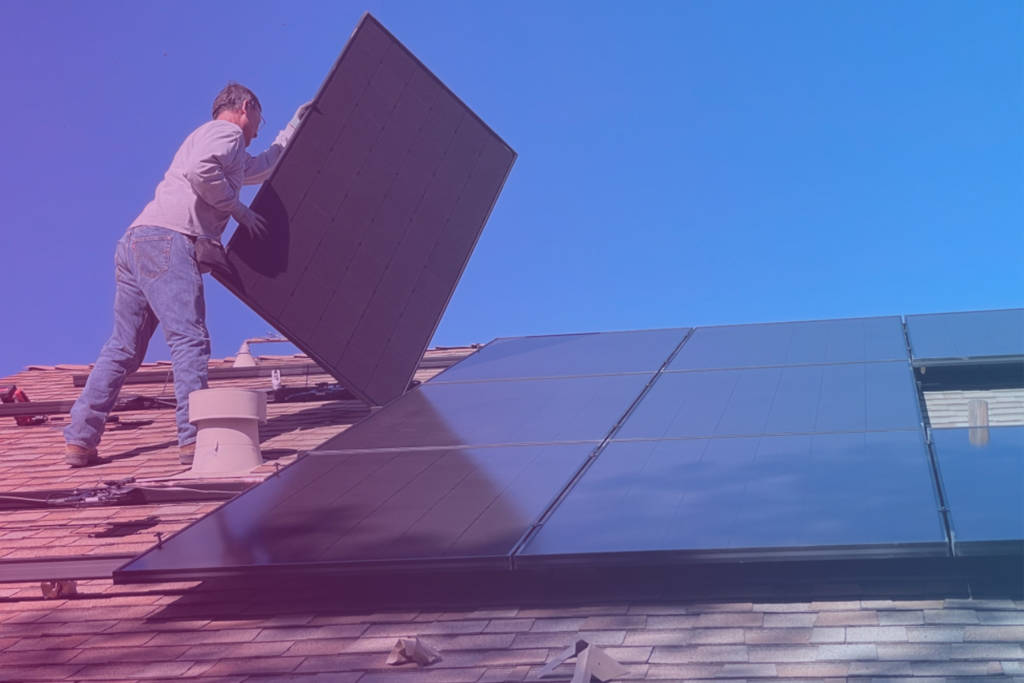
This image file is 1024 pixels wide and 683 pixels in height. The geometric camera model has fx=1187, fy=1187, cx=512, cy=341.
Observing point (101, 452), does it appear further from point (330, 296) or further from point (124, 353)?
point (330, 296)

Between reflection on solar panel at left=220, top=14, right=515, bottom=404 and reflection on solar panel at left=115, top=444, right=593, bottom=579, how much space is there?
4.90ft

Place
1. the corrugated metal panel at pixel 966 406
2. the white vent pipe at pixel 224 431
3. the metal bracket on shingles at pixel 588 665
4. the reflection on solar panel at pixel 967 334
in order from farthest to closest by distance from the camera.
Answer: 1. the white vent pipe at pixel 224 431
2. the reflection on solar panel at pixel 967 334
3. the corrugated metal panel at pixel 966 406
4. the metal bracket on shingles at pixel 588 665

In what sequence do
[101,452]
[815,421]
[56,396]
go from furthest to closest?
[56,396] < [101,452] < [815,421]

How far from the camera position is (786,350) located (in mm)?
6746

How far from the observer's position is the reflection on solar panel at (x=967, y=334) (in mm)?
6031

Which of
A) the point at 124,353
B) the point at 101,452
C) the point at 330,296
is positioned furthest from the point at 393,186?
the point at 101,452

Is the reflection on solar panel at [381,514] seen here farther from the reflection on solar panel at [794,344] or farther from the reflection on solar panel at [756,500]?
the reflection on solar panel at [794,344]

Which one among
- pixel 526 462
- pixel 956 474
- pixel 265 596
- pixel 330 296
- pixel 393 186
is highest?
pixel 393 186

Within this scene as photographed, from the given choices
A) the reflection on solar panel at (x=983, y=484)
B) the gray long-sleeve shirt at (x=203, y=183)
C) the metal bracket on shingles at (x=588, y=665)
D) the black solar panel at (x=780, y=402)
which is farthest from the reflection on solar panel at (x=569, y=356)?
the metal bracket on shingles at (x=588, y=665)

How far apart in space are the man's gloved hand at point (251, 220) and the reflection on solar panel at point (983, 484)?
3706 mm

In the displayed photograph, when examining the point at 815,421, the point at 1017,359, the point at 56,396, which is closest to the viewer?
the point at 815,421

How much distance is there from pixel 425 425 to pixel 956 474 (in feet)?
9.04

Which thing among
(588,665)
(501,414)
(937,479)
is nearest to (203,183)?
(501,414)

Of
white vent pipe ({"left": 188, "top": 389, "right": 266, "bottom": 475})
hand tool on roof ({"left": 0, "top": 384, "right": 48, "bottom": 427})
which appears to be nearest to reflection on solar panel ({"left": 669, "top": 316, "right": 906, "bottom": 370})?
white vent pipe ({"left": 188, "top": 389, "right": 266, "bottom": 475})
